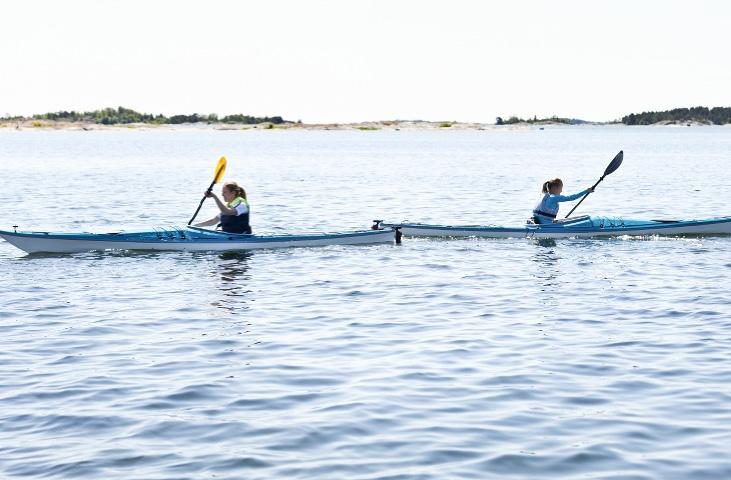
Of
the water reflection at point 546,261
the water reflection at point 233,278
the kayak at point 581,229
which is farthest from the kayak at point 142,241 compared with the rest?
the water reflection at point 546,261

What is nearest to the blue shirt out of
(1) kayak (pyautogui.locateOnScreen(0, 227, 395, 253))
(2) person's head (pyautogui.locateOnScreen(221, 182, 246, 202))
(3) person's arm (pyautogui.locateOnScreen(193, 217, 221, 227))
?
(1) kayak (pyautogui.locateOnScreen(0, 227, 395, 253))

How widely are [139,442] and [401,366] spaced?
3460 mm

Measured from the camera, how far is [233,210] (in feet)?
68.6

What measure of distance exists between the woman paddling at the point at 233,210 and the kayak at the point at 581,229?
334cm

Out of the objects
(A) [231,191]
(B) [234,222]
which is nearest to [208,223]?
(B) [234,222]

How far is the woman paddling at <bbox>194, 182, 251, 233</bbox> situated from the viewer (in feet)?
67.6

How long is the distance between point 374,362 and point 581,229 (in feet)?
42.0

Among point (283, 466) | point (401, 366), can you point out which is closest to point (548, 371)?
point (401, 366)

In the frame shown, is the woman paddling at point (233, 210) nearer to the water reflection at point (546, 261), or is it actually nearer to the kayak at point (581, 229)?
the kayak at point (581, 229)

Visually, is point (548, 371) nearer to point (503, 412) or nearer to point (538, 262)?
point (503, 412)

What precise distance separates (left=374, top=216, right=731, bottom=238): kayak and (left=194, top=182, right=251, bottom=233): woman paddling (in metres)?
3.34

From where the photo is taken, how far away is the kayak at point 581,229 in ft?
76.2

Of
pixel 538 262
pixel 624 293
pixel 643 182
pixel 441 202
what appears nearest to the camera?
pixel 624 293

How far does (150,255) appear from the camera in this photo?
21.0 m
